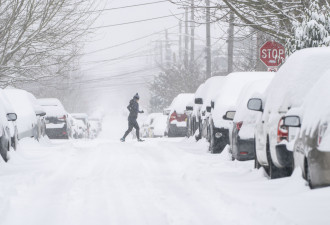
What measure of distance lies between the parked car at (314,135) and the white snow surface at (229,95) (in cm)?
789

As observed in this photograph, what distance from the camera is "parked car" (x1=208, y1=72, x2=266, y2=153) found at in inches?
651

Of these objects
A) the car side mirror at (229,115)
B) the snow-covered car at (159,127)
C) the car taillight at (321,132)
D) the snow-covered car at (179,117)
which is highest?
the car taillight at (321,132)

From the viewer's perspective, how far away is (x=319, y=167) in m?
7.29

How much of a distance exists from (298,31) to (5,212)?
902cm

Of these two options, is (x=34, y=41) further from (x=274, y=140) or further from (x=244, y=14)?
(x=274, y=140)

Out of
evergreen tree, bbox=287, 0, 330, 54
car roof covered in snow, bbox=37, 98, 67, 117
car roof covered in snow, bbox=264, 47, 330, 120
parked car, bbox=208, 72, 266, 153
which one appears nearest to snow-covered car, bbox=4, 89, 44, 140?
parked car, bbox=208, 72, 266, 153

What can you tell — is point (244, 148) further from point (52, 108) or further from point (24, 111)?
point (52, 108)

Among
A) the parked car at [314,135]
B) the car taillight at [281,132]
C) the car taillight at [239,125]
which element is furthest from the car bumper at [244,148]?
the parked car at [314,135]

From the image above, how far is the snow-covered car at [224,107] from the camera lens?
54.3 ft

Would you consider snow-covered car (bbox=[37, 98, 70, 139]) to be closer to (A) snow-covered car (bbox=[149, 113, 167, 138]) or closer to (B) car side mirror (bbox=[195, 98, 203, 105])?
(A) snow-covered car (bbox=[149, 113, 167, 138])

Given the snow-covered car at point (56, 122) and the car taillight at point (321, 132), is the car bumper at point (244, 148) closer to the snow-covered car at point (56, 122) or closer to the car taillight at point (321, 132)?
the car taillight at point (321, 132)

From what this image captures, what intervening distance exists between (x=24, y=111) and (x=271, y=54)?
6.81 m

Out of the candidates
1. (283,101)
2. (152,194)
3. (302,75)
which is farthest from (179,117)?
(302,75)

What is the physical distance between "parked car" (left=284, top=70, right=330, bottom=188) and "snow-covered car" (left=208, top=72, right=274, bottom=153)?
25.1 feet
